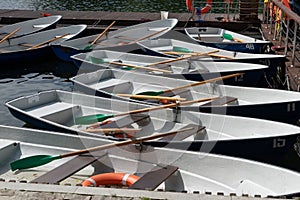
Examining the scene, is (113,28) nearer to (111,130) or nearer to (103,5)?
(111,130)

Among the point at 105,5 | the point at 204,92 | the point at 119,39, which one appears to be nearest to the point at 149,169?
the point at 204,92

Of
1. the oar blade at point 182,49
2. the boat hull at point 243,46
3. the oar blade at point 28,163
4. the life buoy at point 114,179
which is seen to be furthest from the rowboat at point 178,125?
the boat hull at point 243,46

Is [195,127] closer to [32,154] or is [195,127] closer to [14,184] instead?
[32,154]

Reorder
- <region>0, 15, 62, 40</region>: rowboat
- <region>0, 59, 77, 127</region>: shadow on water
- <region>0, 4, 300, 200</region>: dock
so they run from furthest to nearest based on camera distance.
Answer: <region>0, 15, 62, 40</region>: rowboat < <region>0, 59, 77, 127</region>: shadow on water < <region>0, 4, 300, 200</region>: dock

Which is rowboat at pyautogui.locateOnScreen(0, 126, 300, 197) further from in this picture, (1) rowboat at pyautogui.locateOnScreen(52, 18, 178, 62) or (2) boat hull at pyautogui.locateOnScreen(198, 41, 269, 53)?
(2) boat hull at pyautogui.locateOnScreen(198, 41, 269, 53)

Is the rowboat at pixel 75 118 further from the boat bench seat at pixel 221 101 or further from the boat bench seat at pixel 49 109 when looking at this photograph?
the boat bench seat at pixel 221 101

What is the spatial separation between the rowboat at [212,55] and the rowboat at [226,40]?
545mm

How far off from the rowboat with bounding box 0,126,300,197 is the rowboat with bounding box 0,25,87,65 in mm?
6597

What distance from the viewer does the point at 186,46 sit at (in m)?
13.0

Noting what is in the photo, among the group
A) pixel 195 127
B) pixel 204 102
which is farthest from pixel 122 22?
pixel 195 127

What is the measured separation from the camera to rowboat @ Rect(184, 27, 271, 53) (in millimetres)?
12461

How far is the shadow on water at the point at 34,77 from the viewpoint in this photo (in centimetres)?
1202

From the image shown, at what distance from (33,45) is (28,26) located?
1.99 metres

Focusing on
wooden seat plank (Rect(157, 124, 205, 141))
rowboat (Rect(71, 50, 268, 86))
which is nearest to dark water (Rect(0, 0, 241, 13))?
rowboat (Rect(71, 50, 268, 86))
